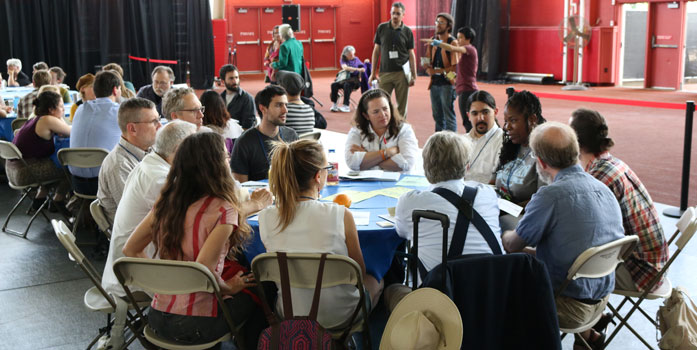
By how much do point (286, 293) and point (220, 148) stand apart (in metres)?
0.64

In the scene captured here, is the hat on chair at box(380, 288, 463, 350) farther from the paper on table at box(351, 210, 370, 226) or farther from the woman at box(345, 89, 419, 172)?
the woman at box(345, 89, 419, 172)

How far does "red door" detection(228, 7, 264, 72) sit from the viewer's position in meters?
22.0

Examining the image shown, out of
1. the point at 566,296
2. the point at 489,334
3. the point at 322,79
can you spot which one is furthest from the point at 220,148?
the point at 322,79

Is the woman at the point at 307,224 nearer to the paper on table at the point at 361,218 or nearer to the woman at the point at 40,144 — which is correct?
the paper on table at the point at 361,218

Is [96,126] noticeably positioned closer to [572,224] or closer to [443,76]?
[572,224]

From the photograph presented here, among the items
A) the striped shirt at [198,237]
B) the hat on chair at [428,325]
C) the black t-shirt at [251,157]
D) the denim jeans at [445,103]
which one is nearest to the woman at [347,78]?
the denim jeans at [445,103]

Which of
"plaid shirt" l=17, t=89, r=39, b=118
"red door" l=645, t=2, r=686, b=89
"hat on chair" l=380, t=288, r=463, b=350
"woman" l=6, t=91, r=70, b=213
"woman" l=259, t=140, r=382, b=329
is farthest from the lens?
"red door" l=645, t=2, r=686, b=89

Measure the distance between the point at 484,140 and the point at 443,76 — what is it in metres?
4.10

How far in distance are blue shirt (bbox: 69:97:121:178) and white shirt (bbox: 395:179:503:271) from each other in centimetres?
321

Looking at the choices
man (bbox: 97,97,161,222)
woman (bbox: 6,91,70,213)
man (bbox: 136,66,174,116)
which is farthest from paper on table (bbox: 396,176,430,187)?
man (bbox: 136,66,174,116)

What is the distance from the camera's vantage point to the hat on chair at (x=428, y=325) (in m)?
2.25

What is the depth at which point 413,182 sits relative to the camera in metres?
3.86

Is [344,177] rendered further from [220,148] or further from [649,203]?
[649,203]

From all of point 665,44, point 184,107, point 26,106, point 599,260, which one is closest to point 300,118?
point 184,107
